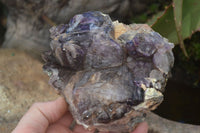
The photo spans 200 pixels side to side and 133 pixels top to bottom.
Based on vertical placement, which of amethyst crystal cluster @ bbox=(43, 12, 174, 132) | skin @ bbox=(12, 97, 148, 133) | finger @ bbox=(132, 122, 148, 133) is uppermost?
amethyst crystal cluster @ bbox=(43, 12, 174, 132)

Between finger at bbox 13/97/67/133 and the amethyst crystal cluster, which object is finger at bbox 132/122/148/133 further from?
finger at bbox 13/97/67/133

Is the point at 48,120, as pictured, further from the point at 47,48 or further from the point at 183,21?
the point at 183,21

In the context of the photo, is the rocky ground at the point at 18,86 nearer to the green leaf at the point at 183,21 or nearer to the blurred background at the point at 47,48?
the blurred background at the point at 47,48

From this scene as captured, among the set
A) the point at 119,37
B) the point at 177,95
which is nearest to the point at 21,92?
the point at 119,37

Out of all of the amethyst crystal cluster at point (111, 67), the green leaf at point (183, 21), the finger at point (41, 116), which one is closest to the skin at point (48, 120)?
the finger at point (41, 116)

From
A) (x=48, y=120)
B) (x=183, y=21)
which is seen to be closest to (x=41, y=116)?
(x=48, y=120)

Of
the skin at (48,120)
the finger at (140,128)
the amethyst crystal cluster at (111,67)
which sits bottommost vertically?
the finger at (140,128)

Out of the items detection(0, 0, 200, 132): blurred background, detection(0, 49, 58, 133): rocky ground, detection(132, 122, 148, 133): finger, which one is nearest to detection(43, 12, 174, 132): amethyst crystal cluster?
detection(132, 122, 148, 133): finger

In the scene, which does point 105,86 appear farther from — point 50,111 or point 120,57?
point 50,111
